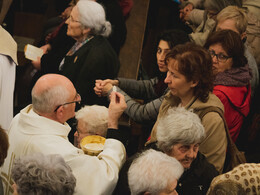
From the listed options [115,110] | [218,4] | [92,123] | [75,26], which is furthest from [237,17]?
[92,123]

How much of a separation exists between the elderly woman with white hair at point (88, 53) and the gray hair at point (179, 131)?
4.83 feet

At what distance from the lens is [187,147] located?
2.56m

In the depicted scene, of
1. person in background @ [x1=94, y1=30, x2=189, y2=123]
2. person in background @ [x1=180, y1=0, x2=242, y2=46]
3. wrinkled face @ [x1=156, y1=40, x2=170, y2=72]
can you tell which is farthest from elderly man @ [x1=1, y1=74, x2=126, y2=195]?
person in background @ [x1=180, y1=0, x2=242, y2=46]

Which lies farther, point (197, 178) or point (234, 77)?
point (234, 77)

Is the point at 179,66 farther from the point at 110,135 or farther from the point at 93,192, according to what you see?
the point at 93,192

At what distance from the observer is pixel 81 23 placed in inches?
155

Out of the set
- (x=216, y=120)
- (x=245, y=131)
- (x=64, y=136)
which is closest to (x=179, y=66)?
(x=216, y=120)

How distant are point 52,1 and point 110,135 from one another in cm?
400

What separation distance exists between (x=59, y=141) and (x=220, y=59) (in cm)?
156

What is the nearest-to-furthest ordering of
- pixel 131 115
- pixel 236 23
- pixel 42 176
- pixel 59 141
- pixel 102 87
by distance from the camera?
pixel 42 176, pixel 59 141, pixel 131 115, pixel 102 87, pixel 236 23

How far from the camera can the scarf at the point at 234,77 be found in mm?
3232

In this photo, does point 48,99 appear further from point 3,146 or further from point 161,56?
point 161,56

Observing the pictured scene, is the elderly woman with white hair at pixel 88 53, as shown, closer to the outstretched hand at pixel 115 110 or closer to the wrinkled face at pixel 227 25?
the outstretched hand at pixel 115 110

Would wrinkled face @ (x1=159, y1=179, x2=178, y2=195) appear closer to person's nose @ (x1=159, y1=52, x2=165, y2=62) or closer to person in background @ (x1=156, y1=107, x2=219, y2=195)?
person in background @ (x1=156, y1=107, x2=219, y2=195)
